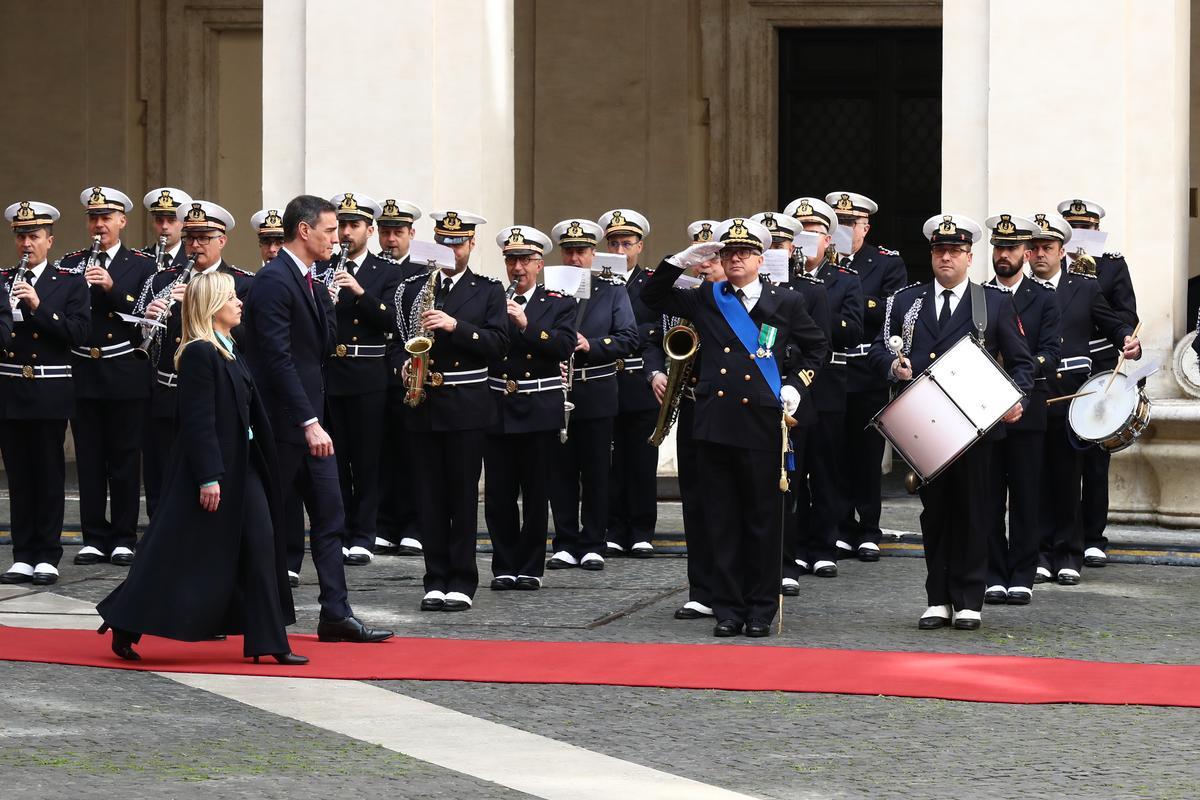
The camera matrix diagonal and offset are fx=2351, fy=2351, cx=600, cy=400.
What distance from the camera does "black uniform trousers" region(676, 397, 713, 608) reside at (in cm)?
1030

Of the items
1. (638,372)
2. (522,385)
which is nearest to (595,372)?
(638,372)

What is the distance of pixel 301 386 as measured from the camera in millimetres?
9484

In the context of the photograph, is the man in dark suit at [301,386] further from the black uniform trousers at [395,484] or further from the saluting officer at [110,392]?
the black uniform trousers at [395,484]

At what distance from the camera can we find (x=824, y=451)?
1202 centimetres

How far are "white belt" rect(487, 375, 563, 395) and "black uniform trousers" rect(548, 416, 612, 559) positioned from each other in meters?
0.67

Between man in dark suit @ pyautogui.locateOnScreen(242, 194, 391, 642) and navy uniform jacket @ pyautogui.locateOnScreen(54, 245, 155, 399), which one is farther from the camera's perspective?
navy uniform jacket @ pyautogui.locateOnScreen(54, 245, 155, 399)

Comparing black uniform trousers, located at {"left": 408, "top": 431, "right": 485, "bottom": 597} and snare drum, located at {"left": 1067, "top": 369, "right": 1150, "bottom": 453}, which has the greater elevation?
snare drum, located at {"left": 1067, "top": 369, "right": 1150, "bottom": 453}

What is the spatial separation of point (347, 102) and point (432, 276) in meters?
4.54

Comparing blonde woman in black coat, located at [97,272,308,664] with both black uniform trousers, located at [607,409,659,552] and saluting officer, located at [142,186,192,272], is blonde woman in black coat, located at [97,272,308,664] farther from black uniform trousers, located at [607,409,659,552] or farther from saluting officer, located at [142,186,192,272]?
black uniform trousers, located at [607,409,659,552]

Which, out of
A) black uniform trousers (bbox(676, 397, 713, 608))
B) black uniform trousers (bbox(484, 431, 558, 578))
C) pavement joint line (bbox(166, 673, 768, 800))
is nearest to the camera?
pavement joint line (bbox(166, 673, 768, 800))

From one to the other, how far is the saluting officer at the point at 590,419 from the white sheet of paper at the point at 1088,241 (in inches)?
90.6

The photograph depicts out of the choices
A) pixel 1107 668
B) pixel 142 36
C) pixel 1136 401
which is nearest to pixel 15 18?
pixel 142 36

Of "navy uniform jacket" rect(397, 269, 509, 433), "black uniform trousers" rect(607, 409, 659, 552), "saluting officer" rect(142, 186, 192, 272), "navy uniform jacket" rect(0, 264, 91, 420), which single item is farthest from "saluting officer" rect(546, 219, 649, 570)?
"navy uniform jacket" rect(0, 264, 91, 420)

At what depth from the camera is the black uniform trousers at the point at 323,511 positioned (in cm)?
949
